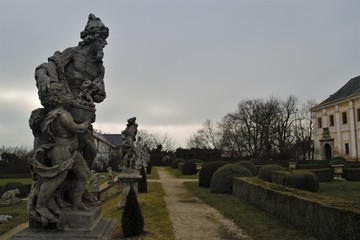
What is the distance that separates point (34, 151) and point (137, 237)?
18.2 ft

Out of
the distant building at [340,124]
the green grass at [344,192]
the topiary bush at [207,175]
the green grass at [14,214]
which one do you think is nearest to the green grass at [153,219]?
the green grass at [14,214]

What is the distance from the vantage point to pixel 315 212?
813 centimetres

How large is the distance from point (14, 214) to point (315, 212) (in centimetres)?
1230

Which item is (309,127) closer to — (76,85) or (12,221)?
(12,221)

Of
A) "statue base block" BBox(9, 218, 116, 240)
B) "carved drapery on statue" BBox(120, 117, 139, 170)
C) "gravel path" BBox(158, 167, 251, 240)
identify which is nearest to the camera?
"statue base block" BBox(9, 218, 116, 240)

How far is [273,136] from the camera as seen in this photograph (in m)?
50.7

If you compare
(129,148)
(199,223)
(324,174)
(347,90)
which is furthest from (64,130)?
(347,90)

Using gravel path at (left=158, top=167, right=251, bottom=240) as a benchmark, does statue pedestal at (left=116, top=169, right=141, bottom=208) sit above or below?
above

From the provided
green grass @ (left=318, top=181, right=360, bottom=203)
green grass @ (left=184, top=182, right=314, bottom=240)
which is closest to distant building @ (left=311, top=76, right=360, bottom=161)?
green grass @ (left=318, top=181, right=360, bottom=203)

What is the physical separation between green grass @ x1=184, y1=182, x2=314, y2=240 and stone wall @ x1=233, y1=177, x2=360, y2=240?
244mm

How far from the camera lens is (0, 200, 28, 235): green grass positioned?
11405 mm

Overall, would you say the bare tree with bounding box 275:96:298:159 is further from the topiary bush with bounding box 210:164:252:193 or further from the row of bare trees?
the topiary bush with bounding box 210:164:252:193

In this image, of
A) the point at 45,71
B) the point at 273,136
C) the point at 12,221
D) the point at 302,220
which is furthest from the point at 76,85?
the point at 273,136

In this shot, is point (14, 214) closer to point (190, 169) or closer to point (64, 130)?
point (64, 130)
